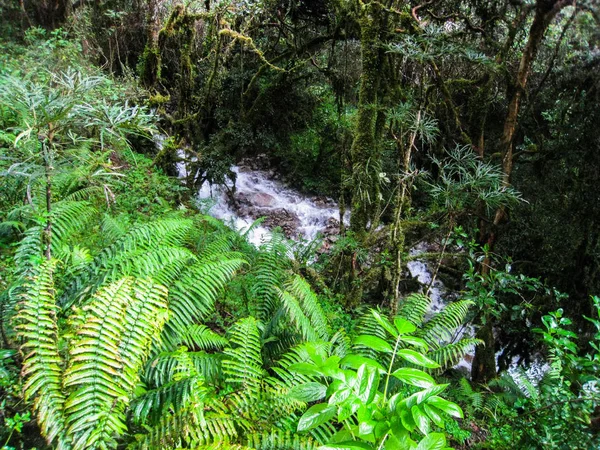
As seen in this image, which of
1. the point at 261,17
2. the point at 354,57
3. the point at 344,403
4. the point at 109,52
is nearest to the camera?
the point at 344,403

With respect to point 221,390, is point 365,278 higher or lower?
lower

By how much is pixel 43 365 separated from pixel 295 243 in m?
4.15

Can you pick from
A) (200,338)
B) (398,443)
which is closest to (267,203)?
(200,338)

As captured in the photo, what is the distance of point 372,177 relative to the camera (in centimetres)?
512

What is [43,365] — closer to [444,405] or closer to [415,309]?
[444,405]

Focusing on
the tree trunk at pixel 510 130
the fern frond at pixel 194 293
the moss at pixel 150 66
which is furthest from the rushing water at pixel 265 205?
the fern frond at pixel 194 293

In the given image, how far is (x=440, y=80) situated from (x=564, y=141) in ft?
6.14

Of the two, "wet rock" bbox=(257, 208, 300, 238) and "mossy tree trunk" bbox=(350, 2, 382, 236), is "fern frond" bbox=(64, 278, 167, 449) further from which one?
"wet rock" bbox=(257, 208, 300, 238)

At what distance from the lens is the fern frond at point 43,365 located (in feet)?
5.52

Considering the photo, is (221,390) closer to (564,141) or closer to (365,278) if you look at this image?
(365,278)

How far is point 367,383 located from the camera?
3.76 ft

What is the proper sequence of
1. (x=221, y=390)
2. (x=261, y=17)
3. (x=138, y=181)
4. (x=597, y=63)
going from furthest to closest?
(x=261, y=17)
(x=138, y=181)
(x=597, y=63)
(x=221, y=390)

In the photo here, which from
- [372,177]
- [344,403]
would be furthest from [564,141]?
[344,403]

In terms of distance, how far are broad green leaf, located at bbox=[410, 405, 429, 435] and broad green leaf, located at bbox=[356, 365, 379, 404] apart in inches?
4.8
